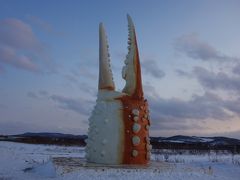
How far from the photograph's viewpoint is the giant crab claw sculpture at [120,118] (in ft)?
43.4

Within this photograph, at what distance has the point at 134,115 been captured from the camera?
13.4m

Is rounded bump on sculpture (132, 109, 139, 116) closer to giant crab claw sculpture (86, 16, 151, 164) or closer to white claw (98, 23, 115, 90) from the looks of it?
giant crab claw sculpture (86, 16, 151, 164)

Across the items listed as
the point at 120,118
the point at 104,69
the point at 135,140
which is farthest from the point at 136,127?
the point at 104,69

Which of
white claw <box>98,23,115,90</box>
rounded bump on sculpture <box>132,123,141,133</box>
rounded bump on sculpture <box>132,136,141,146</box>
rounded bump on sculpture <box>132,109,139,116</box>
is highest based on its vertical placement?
white claw <box>98,23,115,90</box>

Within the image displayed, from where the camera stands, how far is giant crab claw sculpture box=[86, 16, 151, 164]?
13242 millimetres

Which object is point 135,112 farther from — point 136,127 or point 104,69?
point 104,69

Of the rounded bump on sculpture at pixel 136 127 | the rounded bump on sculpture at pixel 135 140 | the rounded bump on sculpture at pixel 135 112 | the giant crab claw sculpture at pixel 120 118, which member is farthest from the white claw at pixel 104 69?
the rounded bump on sculpture at pixel 135 140

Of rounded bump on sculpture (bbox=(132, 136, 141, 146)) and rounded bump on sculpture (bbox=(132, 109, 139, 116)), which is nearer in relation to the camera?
rounded bump on sculpture (bbox=(132, 136, 141, 146))

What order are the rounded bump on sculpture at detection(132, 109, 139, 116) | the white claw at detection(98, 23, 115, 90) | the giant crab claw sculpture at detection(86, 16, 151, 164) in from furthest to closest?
the white claw at detection(98, 23, 115, 90), the rounded bump on sculpture at detection(132, 109, 139, 116), the giant crab claw sculpture at detection(86, 16, 151, 164)

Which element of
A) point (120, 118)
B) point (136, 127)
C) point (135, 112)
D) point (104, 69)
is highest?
point (104, 69)

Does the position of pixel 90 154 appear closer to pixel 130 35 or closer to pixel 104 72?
pixel 104 72

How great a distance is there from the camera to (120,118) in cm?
1331

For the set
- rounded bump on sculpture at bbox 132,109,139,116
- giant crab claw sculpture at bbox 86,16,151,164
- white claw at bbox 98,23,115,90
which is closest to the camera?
giant crab claw sculpture at bbox 86,16,151,164

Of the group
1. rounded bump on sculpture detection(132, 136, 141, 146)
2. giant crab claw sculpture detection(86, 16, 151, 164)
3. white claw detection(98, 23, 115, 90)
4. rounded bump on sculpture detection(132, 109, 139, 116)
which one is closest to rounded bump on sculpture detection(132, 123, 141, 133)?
giant crab claw sculpture detection(86, 16, 151, 164)
